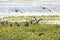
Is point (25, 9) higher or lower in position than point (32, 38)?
lower

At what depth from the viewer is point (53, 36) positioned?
1984 centimetres

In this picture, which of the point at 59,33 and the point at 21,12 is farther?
the point at 21,12

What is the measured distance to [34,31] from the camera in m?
22.1

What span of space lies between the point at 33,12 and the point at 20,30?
17751 mm

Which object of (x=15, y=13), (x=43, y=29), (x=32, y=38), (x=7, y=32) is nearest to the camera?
(x=32, y=38)

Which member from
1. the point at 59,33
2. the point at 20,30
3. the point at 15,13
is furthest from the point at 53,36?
the point at 15,13

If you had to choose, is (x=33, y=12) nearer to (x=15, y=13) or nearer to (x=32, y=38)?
(x=15, y=13)

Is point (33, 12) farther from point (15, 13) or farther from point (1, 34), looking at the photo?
point (1, 34)

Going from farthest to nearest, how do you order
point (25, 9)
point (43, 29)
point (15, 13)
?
1. point (25, 9)
2. point (15, 13)
3. point (43, 29)

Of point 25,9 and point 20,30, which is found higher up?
point 20,30

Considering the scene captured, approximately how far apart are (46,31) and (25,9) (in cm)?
1953

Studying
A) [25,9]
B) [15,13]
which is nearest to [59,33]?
[15,13]

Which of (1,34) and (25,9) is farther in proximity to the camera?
(25,9)

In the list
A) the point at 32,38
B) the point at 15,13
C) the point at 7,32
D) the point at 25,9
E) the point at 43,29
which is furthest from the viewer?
the point at 25,9
